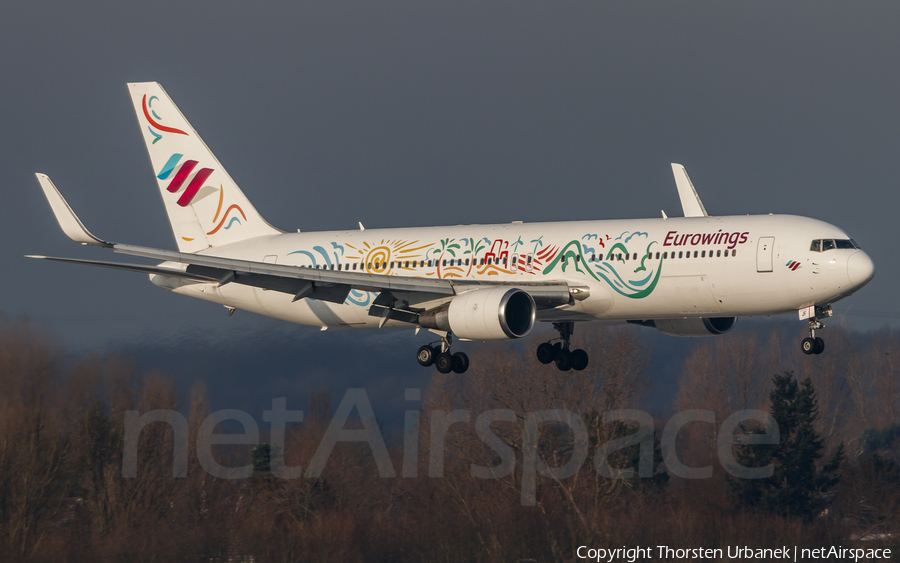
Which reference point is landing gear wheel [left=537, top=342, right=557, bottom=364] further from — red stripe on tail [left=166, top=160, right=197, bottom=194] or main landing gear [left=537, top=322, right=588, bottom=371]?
red stripe on tail [left=166, top=160, right=197, bottom=194]

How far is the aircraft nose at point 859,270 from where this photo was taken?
101 feet

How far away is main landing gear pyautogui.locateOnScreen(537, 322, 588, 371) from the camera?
3919 centimetres

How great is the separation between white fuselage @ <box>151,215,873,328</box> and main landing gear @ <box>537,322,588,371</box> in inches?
117

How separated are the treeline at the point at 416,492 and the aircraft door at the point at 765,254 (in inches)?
1106

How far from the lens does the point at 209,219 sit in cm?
4381

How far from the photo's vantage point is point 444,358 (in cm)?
3662

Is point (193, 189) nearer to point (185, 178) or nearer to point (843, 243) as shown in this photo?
point (185, 178)

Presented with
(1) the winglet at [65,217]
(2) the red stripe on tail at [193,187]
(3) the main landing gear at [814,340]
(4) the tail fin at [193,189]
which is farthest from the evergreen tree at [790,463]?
(1) the winglet at [65,217]

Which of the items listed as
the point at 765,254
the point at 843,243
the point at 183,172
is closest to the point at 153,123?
the point at 183,172

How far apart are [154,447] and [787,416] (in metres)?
44.6

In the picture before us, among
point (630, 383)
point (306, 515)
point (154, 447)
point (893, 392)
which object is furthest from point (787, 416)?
point (154, 447)

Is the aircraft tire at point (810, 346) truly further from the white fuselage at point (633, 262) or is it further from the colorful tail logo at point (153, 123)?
the colorful tail logo at point (153, 123)

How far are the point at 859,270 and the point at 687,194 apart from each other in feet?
28.8

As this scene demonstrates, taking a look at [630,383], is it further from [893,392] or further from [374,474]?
[893,392]
